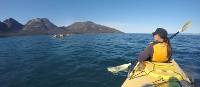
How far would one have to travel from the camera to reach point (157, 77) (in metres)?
9.12

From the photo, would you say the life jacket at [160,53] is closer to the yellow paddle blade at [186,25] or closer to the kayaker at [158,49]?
the kayaker at [158,49]

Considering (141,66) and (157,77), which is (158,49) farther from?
(157,77)

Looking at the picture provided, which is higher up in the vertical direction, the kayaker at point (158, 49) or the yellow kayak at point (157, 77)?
the kayaker at point (158, 49)

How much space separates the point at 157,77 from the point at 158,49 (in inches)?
55.7

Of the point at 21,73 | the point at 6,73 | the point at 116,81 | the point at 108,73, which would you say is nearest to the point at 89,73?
the point at 108,73

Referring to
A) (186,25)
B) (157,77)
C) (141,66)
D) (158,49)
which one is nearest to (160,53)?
(158,49)

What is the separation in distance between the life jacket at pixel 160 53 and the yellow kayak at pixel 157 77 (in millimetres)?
238

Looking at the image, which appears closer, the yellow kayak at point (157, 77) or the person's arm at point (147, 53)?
the yellow kayak at point (157, 77)

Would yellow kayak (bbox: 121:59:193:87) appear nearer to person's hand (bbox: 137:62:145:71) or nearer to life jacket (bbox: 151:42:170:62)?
person's hand (bbox: 137:62:145:71)

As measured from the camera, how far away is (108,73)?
14742mm

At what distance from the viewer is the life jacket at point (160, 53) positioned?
9.93 meters

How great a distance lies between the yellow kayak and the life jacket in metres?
0.24

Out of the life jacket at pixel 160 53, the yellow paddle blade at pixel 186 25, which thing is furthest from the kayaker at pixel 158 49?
the yellow paddle blade at pixel 186 25

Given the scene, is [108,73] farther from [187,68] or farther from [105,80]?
[187,68]
